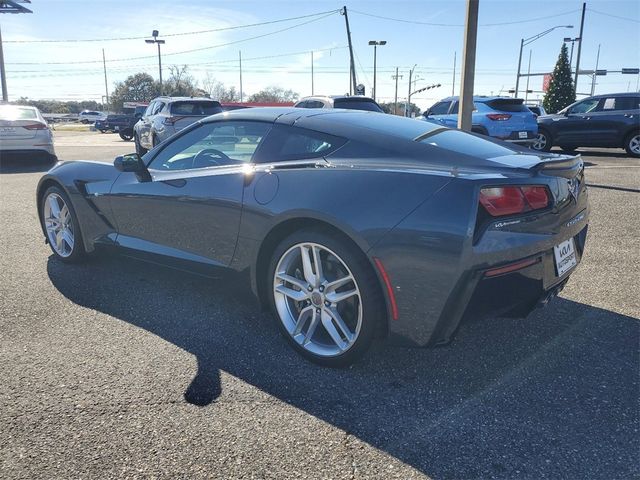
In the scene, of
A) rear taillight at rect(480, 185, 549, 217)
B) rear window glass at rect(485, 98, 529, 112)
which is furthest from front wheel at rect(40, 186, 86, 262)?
rear window glass at rect(485, 98, 529, 112)

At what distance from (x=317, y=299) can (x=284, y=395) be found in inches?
21.2

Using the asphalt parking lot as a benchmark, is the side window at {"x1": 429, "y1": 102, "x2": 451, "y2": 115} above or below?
above

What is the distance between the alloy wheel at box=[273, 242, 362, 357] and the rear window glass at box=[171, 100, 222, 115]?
406 inches

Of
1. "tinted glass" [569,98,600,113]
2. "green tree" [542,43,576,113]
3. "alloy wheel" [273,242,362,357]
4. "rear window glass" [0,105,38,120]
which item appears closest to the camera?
"alloy wheel" [273,242,362,357]

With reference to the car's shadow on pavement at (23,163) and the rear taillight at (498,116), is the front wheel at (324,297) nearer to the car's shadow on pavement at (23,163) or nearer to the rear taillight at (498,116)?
the rear taillight at (498,116)

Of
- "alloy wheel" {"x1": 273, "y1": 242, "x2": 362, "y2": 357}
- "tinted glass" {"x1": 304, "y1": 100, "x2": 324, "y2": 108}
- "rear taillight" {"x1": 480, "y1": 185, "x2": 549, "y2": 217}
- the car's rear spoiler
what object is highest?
"tinted glass" {"x1": 304, "y1": 100, "x2": 324, "y2": 108}

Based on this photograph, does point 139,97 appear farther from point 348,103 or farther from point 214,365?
point 214,365

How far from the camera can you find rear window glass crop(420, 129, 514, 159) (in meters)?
2.75

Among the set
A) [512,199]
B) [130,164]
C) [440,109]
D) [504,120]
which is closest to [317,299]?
[512,199]

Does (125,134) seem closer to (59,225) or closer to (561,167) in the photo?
(59,225)

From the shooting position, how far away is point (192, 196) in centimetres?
330

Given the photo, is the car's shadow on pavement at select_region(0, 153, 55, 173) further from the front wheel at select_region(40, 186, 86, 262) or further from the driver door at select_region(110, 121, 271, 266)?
the driver door at select_region(110, 121, 271, 266)

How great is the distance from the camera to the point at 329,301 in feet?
8.88

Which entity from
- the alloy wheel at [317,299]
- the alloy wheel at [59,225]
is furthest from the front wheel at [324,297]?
the alloy wheel at [59,225]
